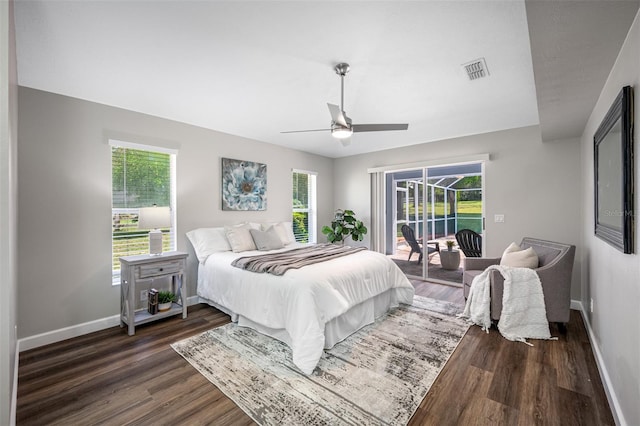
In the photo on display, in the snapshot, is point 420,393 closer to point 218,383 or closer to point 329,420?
point 329,420

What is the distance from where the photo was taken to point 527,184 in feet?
12.9

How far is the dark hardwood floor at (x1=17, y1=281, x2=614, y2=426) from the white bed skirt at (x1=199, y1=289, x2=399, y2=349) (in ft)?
2.44

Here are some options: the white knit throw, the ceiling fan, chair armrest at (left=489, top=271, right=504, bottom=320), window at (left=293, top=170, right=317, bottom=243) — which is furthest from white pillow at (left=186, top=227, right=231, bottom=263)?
the white knit throw

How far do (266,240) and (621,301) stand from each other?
3454 millimetres

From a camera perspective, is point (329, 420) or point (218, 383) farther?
point (218, 383)

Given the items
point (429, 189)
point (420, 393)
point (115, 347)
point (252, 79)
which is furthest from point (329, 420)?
point (429, 189)

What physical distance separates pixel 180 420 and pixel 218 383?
1.22 ft

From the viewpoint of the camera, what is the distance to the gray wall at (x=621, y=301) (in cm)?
141

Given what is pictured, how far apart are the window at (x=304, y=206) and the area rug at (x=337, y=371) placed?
2.71 metres

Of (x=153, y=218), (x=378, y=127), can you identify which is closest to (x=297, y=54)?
(x=378, y=127)

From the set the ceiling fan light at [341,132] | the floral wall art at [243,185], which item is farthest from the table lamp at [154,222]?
the ceiling fan light at [341,132]

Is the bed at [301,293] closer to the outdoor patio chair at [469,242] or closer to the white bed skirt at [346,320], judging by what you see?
the white bed skirt at [346,320]

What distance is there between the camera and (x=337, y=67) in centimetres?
236

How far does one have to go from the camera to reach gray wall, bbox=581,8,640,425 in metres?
1.41
